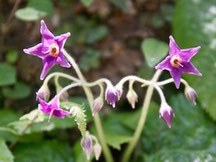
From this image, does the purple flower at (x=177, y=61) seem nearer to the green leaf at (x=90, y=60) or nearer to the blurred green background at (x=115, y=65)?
the blurred green background at (x=115, y=65)

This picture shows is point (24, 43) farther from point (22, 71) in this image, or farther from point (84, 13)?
point (84, 13)

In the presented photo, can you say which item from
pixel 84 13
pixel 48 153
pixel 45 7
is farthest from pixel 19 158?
pixel 84 13

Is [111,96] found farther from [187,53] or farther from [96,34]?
[96,34]

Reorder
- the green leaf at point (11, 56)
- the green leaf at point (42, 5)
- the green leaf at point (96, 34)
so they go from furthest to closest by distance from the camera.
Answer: the green leaf at point (96, 34), the green leaf at point (11, 56), the green leaf at point (42, 5)

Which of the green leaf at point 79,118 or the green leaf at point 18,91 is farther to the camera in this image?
the green leaf at point 18,91

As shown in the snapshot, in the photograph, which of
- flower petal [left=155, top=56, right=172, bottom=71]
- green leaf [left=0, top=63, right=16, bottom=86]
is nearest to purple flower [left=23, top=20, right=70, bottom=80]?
flower petal [left=155, top=56, right=172, bottom=71]

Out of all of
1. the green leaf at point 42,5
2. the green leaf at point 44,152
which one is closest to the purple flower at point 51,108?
the green leaf at point 44,152

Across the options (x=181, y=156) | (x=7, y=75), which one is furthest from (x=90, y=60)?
(x=181, y=156)
